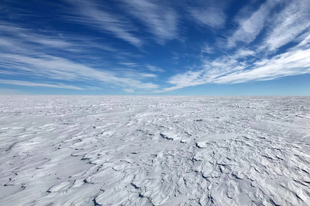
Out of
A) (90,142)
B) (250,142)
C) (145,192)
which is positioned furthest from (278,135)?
(90,142)

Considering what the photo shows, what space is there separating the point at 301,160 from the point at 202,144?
5.21ft

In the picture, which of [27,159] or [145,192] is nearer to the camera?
[145,192]

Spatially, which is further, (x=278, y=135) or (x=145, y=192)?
(x=278, y=135)

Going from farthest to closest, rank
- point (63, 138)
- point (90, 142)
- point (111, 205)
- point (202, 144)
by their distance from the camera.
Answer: point (63, 138), point (90, 142), point (202, 144), point (111, 205)

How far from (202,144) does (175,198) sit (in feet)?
5.58

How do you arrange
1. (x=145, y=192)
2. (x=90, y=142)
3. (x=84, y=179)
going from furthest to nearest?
1. (x=90, y=142)
2. (x=84, y=179)
3. (x=145, y=192)

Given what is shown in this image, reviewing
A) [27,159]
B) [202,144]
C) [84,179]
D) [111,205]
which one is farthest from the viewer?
[202,144]

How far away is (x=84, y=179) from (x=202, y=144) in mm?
2350

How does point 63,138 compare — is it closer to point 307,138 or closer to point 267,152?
point 267,152

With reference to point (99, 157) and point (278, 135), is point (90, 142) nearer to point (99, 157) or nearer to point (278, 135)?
point (99, 157)

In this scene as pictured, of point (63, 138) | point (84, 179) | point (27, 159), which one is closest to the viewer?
point (84, 179)

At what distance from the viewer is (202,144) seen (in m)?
3.17

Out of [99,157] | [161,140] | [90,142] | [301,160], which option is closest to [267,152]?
[301,160]

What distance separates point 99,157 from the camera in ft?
8.80
